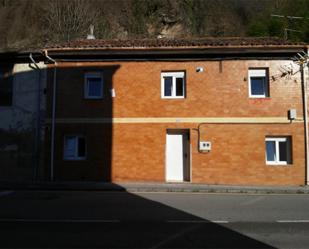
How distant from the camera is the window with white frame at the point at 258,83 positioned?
61.3ft

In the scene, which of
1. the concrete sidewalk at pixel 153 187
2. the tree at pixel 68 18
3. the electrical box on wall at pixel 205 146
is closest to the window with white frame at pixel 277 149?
the concrete sidewalk at pixel 153 187

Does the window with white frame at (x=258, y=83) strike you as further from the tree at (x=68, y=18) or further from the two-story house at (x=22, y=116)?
the tree at (x=68, y=18)

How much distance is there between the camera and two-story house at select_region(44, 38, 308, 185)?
59.8ft

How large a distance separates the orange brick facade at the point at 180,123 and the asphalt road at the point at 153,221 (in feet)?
13.4

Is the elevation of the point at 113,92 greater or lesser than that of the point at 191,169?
greater

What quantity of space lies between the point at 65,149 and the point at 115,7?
25164 mm

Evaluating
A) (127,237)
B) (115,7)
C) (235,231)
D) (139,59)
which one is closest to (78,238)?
(127,237)

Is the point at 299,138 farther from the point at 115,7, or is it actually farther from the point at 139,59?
the point at 115,7

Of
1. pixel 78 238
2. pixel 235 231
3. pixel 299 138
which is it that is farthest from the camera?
pixel 299 138

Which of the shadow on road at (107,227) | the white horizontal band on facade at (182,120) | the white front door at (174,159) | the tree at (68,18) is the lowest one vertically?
the shadow on road at (107,227)

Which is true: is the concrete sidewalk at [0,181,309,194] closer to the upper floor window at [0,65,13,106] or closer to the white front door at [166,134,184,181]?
the white front door at [166,134,184,181]

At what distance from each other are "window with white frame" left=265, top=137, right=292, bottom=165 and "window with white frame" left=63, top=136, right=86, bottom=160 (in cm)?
786

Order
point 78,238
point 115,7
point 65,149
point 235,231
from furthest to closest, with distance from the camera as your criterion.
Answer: point 115,7 < point 65,149 < point 235,231 < point 78,238

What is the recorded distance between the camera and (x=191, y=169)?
18344 mm
